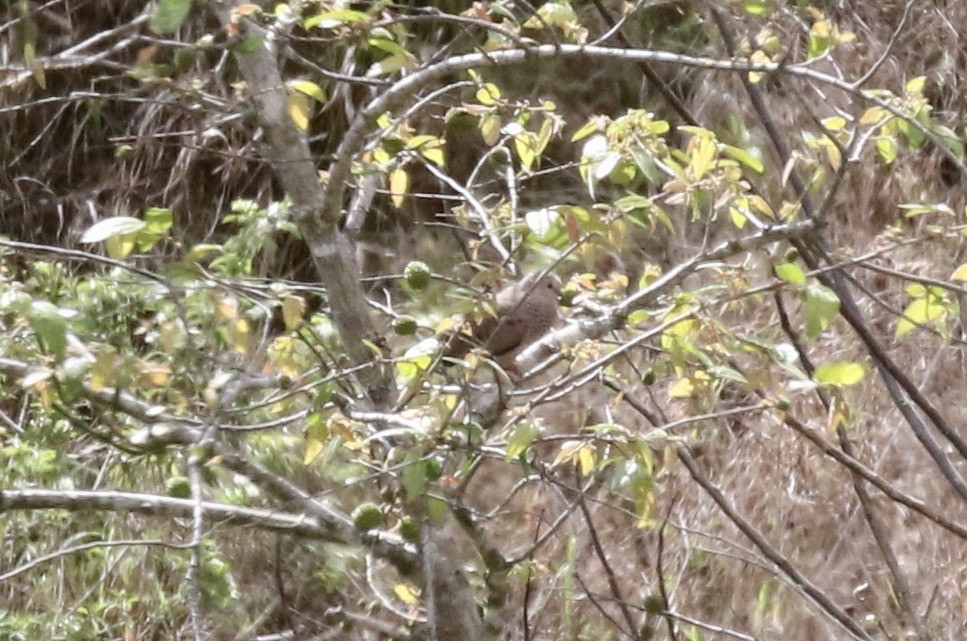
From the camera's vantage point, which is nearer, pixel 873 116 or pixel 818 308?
pixel 818 308

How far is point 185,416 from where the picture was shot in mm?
1416

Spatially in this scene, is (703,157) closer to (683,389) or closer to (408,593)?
(683,389)

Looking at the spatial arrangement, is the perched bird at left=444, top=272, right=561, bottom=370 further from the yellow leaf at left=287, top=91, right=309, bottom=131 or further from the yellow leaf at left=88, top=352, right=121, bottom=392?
the yellow leaf at left=88, top=352, right=121, bottom=392

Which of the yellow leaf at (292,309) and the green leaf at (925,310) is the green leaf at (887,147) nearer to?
the green leaf at (925,310)

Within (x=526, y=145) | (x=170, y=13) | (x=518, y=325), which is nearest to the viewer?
(x=170, y=13)

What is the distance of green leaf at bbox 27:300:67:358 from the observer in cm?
100

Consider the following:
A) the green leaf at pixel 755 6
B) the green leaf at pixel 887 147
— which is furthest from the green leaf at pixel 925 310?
the green leaf at pixel 755 6

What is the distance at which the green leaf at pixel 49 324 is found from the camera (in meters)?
1.00

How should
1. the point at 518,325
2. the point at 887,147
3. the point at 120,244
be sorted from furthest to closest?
the point at 518,325 → the point at 887,147 → the point at 120,244

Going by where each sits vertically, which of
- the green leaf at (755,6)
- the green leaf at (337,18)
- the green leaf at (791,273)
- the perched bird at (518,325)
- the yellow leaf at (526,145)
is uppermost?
the green leaf at (755,6)

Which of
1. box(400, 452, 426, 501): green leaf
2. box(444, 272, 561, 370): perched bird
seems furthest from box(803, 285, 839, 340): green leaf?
box(444, 272, 561, 370): perched bird

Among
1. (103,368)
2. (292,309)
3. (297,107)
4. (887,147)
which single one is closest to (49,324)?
(103,368)

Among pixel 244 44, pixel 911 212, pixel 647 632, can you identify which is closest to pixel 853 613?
pixel 647 632

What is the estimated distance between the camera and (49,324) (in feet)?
3.30
